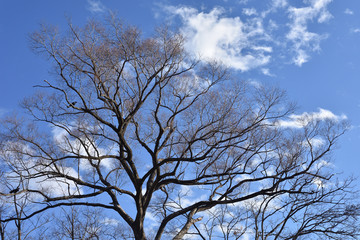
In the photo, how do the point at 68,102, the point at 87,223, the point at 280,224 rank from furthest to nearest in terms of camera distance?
the point at 87,223
the point at 280,224
the point at 68,102

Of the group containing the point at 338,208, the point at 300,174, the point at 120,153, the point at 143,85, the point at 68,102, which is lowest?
the point at 338,208

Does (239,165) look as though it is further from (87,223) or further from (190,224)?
(87,223)

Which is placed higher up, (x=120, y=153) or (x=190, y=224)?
(x=120, y=153)

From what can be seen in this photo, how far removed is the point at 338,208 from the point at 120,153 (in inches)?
310

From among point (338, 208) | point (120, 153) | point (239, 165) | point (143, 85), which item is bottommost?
point (338, 208)

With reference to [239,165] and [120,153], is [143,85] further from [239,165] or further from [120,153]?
[239,165]

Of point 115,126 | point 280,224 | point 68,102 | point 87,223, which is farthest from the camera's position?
point 87,223

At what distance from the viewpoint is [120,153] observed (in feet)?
40.3

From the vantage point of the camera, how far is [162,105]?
12328 mm

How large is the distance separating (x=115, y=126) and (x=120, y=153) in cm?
113

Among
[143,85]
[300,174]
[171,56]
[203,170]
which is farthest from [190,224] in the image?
[171,56]

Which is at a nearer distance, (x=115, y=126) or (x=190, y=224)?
(x=115, y=126)

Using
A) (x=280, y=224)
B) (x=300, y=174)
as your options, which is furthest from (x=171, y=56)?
(x=280, y=224)

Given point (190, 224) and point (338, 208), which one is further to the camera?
point (190, 224)
